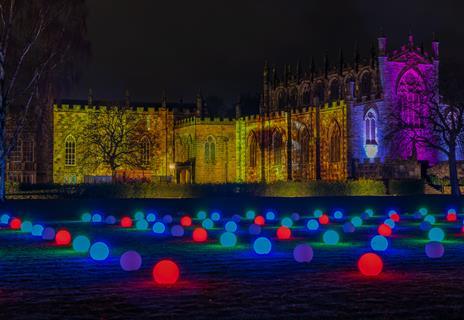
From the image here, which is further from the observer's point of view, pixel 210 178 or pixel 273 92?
pixel 273 92

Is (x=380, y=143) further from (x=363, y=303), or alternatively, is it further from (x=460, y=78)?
(x=363, y=303)

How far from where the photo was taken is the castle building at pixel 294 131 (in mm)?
65188

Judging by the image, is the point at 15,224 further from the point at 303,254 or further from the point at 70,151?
the point at 70,151

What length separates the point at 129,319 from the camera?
30.6 ft

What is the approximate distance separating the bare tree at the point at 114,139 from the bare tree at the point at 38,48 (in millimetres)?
28698

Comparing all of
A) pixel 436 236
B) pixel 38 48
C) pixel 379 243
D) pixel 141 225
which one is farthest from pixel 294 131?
pixel 379 243

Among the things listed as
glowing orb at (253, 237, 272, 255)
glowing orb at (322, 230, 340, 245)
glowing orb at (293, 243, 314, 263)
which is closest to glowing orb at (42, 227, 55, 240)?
glowing orb at (253, 237, 272, 255)

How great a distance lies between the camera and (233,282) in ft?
41.0

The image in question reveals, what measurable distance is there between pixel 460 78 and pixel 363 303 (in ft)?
163

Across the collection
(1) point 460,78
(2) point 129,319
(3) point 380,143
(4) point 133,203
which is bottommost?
(2) point 129,319

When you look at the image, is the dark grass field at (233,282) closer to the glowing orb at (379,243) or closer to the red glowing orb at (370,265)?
the red glowing orb at (370,265)

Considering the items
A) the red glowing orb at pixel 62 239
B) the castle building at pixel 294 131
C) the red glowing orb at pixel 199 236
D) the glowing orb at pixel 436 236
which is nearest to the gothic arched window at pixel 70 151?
the castle building at pixel 294 131

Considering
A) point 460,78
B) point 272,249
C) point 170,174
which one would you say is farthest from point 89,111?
point 272,249

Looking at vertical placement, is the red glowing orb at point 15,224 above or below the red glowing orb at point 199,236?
above
